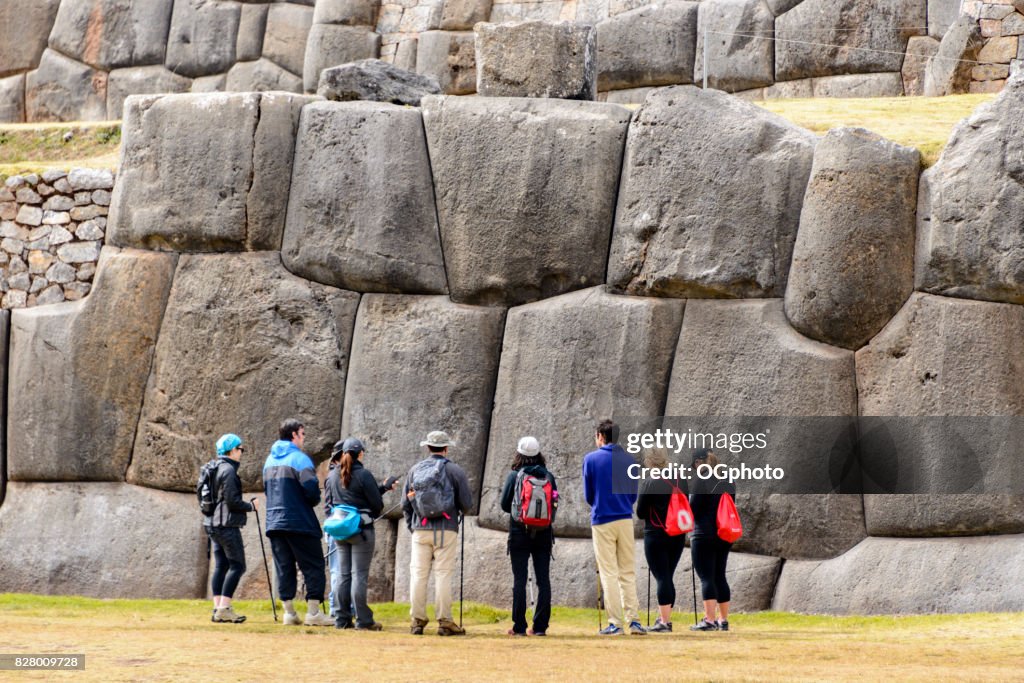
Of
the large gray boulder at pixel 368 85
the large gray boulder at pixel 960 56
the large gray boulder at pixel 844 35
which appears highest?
the large gray boulder at pixel 844 35

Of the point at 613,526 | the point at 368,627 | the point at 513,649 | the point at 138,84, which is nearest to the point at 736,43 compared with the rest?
the point at 138,84

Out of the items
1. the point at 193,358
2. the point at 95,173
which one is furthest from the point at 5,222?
the point at 193,358

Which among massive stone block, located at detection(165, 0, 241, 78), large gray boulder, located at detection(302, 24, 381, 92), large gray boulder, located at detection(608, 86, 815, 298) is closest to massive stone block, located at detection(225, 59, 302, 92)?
massive stone block, located at detection(165, 0, 241, 78)

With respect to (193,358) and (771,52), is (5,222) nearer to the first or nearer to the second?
(193,358)

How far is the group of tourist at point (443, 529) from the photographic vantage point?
34.4ft

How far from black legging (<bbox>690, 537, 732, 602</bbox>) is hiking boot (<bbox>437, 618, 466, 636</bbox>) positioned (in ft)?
6.37

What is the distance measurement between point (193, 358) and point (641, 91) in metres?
9.80

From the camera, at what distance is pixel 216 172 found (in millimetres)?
13695

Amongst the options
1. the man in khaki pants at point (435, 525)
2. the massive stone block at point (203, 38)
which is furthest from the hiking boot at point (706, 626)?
the massive stone block at point (203, 38)

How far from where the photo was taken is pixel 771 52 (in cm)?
2056

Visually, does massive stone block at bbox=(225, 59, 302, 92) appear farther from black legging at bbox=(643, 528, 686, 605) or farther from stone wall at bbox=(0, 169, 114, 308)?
black legging at bbox=(643, 528, 686, 605)

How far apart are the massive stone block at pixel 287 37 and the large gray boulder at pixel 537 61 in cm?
1075

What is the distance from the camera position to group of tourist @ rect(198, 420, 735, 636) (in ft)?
34.4

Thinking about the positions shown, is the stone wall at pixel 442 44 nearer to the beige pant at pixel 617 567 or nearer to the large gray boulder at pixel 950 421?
the large gray boulder at pixel 950 421
